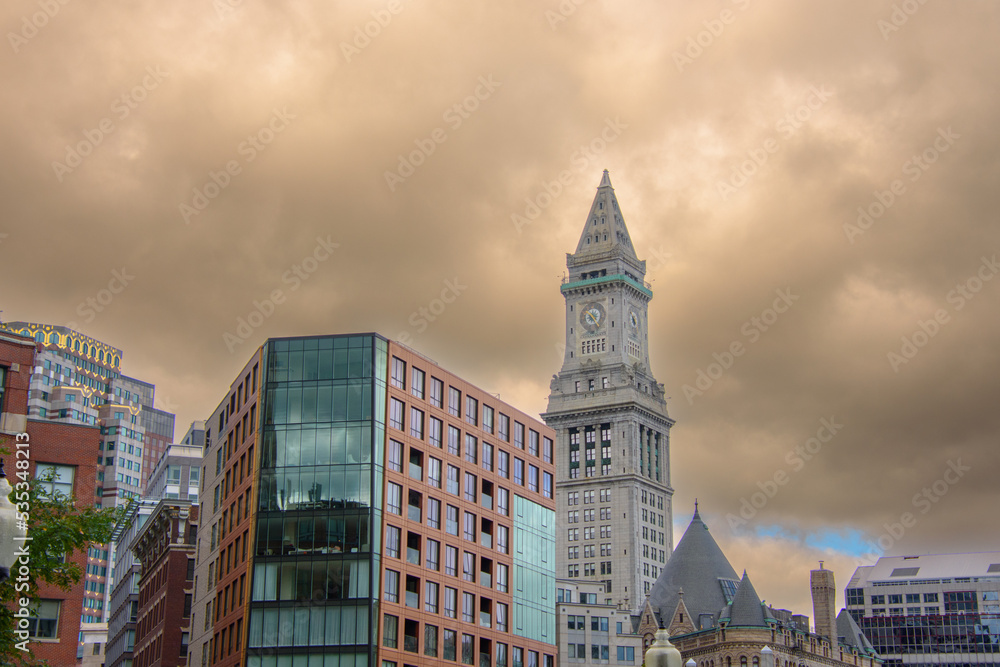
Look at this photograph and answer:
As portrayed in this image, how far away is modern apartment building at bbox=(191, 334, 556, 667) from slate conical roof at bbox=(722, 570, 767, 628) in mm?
53079

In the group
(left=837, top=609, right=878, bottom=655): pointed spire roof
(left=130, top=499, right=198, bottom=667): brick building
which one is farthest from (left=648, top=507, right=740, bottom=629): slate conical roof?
(left=130, top=499, right=198, bottom=667): brick building

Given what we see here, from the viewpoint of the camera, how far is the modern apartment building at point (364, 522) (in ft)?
288

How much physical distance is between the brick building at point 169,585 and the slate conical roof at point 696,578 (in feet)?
234

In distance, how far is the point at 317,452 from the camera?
92.0 m

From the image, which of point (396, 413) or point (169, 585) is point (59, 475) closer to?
point (396, 413)

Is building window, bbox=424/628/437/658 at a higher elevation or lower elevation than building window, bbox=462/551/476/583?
lower

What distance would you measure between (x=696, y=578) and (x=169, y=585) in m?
79.5

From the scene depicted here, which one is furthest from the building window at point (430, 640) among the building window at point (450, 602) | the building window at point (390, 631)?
the building window at point (390, 631)

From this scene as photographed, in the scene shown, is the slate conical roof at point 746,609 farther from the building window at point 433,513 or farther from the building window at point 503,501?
the building window at point 433,513

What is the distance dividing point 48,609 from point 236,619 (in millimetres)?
34444

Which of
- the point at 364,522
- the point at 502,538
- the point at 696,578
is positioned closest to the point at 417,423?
the point at 364,522

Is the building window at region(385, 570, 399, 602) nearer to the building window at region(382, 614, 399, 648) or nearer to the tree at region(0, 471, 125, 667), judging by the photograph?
the building window at region(382, 614, 399, 648)

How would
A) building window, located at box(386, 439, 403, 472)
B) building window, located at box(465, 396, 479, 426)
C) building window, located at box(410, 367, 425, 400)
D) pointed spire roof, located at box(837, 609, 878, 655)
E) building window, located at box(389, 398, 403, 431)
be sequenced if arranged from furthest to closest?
pointed spire roof, located at box(837, 609, 878, 655), building window, located at box(465, 396, 479, 426), building window, located at box(410, 367, 425, 400), building window, located at box(389, 398, 403, 431), building window, located at box(386, 439, 403, 472)

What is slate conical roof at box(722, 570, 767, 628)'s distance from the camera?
153875mm
